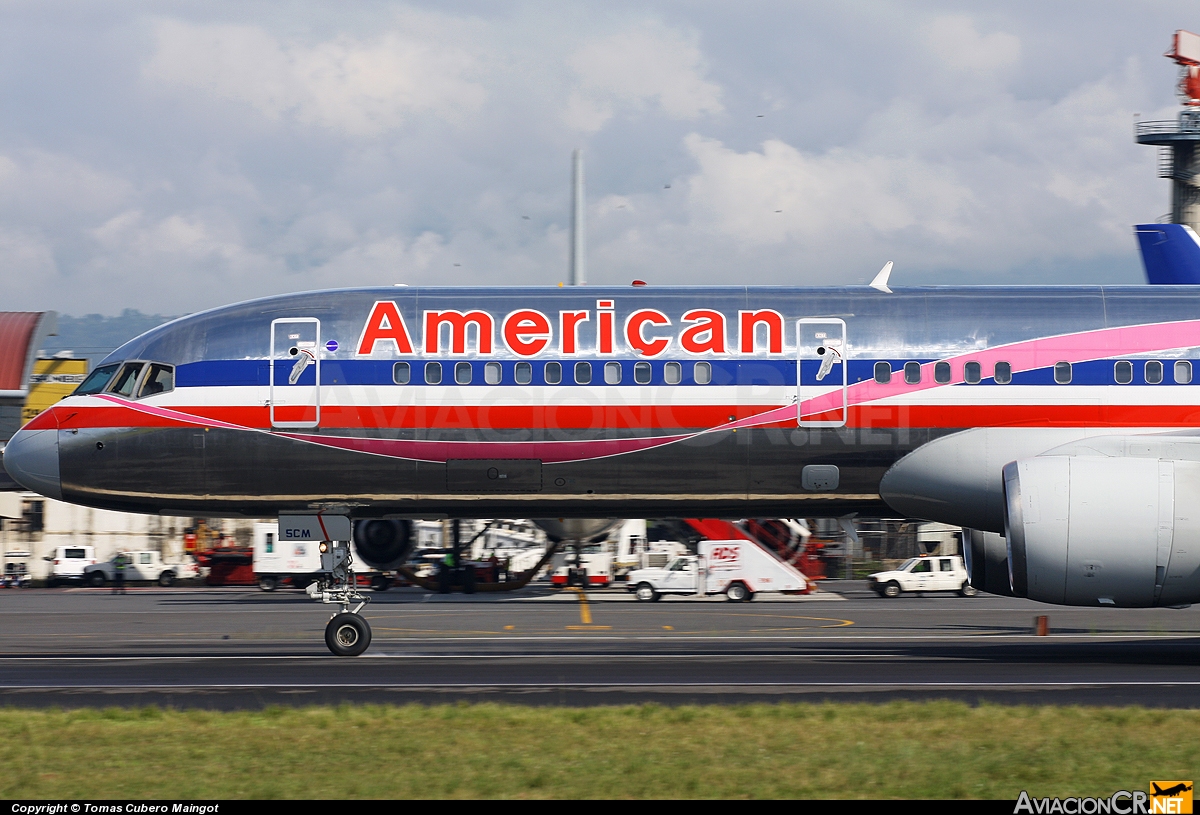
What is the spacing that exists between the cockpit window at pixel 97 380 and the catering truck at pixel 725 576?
84.5ft

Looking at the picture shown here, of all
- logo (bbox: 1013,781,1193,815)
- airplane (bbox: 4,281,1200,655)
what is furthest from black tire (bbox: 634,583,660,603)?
logo (bbox: 1013,781,1193,815)

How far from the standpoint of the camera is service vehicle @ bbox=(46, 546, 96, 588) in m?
60.8

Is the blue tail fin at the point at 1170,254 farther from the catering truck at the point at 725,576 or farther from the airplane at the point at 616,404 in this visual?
the catering truck at the point at 725,576

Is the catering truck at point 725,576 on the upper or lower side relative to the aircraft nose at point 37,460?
lower

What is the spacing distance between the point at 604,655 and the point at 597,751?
1056cm

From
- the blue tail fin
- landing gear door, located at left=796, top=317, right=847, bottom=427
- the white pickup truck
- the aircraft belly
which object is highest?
the blue tail fin

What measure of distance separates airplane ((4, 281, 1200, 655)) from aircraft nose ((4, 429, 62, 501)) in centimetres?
5

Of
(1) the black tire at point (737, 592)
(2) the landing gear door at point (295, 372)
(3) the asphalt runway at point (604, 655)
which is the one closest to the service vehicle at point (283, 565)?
(3) the asphalt runway at point (604, 655)

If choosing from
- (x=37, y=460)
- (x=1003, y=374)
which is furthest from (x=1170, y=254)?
(x=37, y=460)

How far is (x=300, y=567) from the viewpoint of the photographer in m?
54.4

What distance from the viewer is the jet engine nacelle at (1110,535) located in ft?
57.0

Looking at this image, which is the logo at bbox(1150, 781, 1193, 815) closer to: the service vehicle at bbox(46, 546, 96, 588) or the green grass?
the green grass

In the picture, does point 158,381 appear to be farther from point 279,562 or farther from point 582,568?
point 582,568

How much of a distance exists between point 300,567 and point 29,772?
45.1 metres
